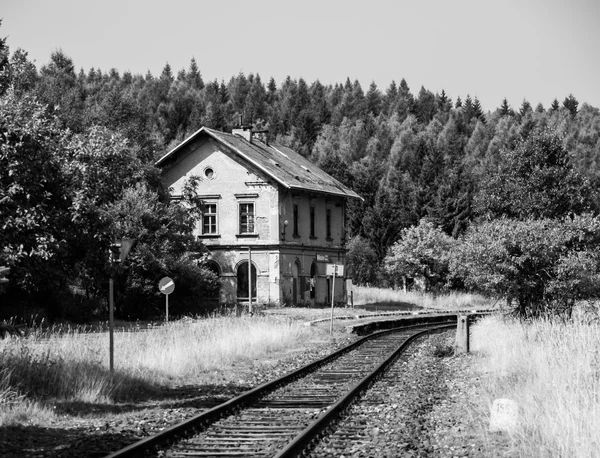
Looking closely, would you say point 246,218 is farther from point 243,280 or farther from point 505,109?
point 505,109

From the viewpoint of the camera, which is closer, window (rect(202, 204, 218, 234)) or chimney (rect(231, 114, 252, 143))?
window (rect(202, 204, 218, 234))

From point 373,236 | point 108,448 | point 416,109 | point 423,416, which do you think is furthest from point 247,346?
point 416,109

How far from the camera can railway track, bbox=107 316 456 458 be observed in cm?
1005

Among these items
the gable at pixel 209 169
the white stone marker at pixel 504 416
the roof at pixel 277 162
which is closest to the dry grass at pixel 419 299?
the roof at pixel 277 162

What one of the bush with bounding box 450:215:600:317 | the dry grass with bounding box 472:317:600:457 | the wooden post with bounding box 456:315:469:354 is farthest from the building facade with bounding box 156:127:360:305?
the dry grass with bounding box 472:317:600:457

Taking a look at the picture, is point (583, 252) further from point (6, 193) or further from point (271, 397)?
point (6, 193)

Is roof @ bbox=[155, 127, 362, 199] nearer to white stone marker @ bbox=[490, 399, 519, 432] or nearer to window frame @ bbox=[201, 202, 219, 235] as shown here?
window frame @ bbox=[201, 202, 219, 235]

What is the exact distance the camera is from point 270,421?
1232 centimetres

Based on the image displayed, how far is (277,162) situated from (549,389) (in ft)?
149

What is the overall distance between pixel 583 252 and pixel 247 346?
1105cm

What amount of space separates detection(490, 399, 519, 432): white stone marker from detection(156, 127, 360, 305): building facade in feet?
135

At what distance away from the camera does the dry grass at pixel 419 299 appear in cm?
6338

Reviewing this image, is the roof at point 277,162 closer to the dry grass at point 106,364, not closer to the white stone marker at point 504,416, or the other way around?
the dry grass at point 106,364

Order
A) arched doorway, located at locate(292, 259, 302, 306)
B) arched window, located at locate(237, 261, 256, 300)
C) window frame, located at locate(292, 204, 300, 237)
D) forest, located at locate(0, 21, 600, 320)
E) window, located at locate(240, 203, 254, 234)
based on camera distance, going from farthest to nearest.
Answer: window frame, located at locate(292, 204, 300, 237)
arched doorway, located at locate(292, 259, 302, 306)
window, located at locate(240, 203, 254, 234)
arched window, located at locate(237, 261, 256, 300)
forest, located at locate(0, 21, 600, 320)
